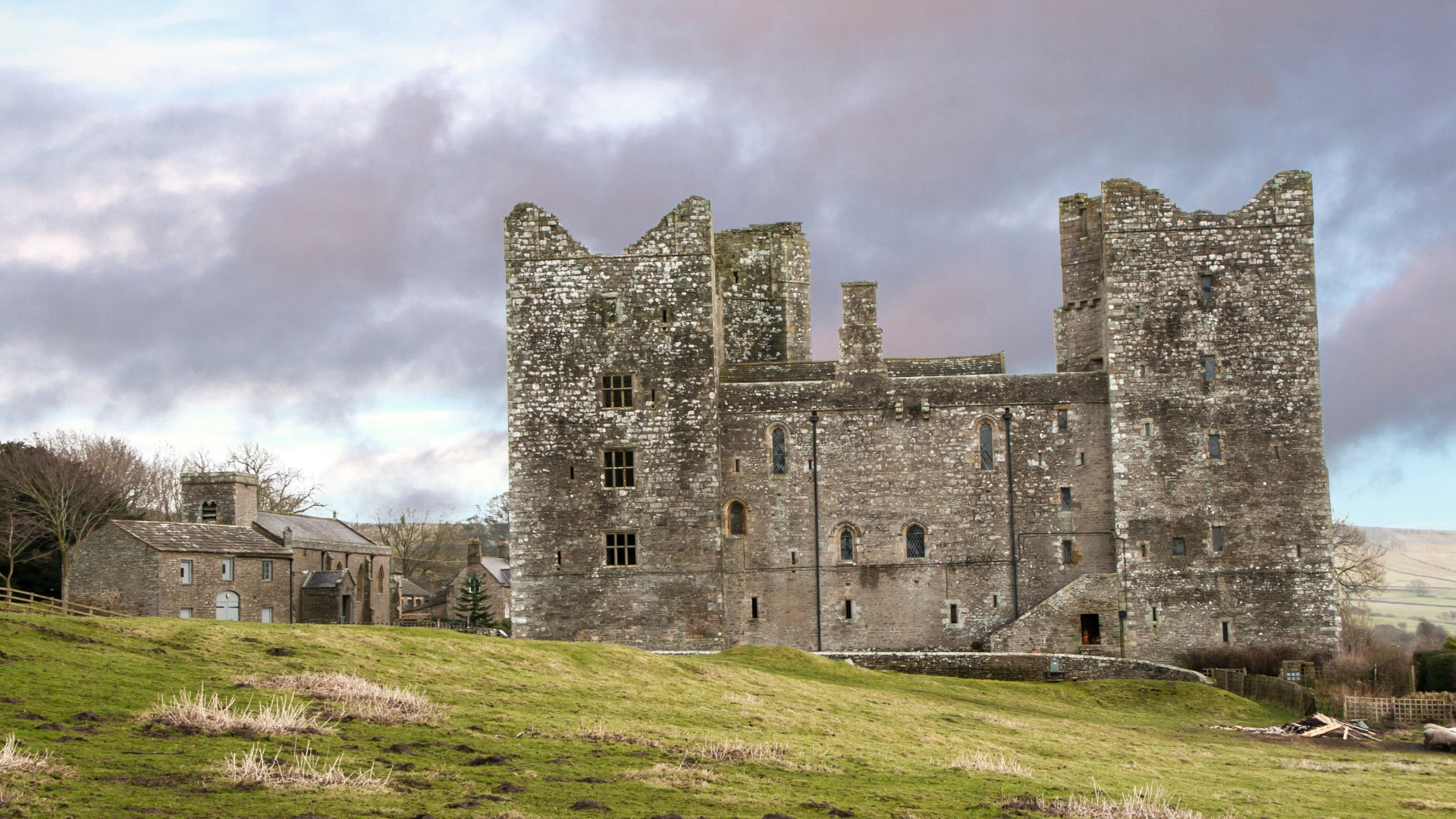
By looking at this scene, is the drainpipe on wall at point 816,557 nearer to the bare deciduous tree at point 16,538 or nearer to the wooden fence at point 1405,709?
the wooden fence at point 1405,709

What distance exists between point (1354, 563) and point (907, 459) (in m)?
36.3

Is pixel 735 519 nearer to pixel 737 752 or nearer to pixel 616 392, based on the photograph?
pixel 616 392

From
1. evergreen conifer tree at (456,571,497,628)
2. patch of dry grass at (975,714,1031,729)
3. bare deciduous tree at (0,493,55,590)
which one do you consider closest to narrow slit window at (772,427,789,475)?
patch of dry grass at (975,714,1031,729)

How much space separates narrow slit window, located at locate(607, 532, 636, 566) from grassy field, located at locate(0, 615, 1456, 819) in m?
9.55

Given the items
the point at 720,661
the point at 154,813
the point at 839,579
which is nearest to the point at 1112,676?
the point at 839,579

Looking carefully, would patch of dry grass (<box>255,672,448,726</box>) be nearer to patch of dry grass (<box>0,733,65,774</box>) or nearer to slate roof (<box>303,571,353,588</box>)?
patch of dry grass (<box>0,733,65,774</box>)

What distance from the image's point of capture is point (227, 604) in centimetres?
5431

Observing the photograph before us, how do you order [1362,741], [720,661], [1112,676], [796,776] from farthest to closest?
[1112,676], [720,661], [1362,741], [796,776]

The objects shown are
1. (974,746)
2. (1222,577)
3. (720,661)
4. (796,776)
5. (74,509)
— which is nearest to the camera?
(796,776)

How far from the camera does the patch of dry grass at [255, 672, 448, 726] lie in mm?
19422

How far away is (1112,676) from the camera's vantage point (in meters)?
38.9

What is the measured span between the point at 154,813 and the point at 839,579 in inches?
1236

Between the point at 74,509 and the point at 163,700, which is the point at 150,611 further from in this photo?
the point at 163,700

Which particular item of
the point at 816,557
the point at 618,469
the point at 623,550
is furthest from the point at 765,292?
the point at 623,550
